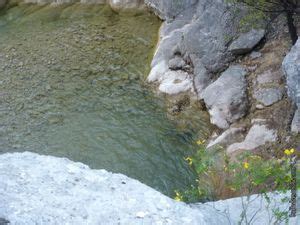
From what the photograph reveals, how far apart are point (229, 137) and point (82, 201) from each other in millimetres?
6825

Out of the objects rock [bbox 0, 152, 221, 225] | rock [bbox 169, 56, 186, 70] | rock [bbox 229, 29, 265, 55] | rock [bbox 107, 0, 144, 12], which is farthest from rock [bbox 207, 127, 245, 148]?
rock [bbox 107, 0, 144, 12]

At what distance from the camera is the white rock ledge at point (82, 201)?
6.68 m

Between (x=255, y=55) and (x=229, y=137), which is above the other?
(x=255, y=55)

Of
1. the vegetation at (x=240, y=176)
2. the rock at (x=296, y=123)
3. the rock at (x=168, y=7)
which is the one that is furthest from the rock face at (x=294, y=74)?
the rock at (x=168, y=7)

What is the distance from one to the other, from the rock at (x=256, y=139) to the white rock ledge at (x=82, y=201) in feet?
14.3

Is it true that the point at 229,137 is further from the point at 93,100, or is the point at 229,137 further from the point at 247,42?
the point at 93,100

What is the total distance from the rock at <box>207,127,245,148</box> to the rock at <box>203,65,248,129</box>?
1.57ft

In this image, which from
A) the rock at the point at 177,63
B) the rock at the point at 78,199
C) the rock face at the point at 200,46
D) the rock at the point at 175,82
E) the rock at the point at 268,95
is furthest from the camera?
the rock at the point at 177,63

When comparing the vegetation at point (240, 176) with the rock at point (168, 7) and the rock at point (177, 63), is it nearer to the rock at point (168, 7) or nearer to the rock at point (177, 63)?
the rock at point (177, 63)

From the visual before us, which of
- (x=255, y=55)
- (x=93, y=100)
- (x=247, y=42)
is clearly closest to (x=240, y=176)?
(x=255, y=55)

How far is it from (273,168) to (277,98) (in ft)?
20.5

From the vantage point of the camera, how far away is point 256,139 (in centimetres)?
1251

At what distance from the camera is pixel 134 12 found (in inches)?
869

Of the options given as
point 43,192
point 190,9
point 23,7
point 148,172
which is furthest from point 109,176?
point 23,7
